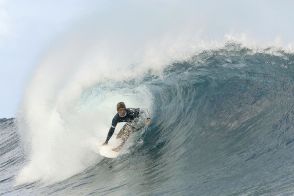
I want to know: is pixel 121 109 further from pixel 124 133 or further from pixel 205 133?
pixel 205 133

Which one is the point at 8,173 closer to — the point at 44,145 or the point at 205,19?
the point at 44,145

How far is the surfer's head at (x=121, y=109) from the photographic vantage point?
1291 centimetres

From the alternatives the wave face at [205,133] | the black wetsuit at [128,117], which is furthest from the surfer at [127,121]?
the wave face at [205,133]

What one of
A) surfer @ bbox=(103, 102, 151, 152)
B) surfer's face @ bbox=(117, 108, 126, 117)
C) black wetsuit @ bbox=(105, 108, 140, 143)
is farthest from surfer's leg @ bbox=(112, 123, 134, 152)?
surfer's face @ bbox=(117, 108, 126, 117)

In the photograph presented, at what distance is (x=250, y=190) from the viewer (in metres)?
8.48

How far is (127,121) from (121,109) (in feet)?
1.85

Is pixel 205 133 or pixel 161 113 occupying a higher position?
pixel 161 113

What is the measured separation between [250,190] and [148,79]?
35.0ft

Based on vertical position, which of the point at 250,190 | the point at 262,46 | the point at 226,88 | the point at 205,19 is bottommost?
the point at 250,190

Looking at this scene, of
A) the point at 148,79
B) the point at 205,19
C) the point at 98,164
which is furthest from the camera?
the point at 205,19

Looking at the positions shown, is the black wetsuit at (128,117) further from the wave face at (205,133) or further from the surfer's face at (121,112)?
the wave face at (205,133)

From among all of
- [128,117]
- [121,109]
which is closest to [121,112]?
[121,109]

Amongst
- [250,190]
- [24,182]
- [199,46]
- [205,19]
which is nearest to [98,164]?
[24,182]

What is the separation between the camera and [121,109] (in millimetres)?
12992
